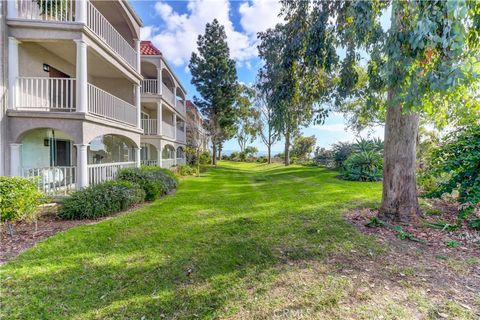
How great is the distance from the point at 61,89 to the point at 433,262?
10470mm

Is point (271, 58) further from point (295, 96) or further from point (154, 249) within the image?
point (154, 249)

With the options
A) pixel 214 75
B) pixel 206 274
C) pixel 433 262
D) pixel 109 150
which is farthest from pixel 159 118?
pixel 433 262

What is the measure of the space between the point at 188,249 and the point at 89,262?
1723 mm

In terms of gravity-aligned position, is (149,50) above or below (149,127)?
above

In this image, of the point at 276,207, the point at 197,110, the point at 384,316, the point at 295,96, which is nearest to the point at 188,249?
the point at 384,316

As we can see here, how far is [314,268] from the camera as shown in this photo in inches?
153

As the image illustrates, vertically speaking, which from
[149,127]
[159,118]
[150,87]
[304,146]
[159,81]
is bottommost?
[304,146]

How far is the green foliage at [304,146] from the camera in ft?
118

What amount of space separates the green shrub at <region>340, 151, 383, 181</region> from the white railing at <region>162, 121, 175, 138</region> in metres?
12.9

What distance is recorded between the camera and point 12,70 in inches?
278

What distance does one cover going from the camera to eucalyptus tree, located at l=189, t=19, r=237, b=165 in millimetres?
25422

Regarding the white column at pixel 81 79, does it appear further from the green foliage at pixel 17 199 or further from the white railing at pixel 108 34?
the green foliage at pixel 17 199

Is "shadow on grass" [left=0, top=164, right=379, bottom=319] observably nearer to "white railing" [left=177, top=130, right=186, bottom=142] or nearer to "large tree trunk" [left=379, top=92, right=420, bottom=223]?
"large tree trunk" [left=379, top=92, right=420, bottom=223]

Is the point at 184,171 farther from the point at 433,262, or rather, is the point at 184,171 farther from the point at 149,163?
the point at 433,262
